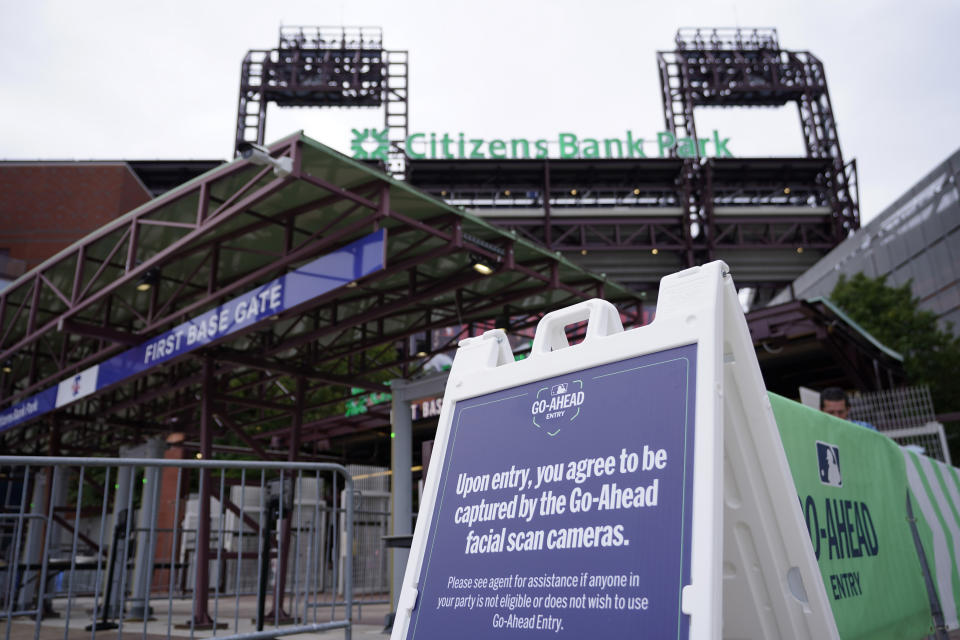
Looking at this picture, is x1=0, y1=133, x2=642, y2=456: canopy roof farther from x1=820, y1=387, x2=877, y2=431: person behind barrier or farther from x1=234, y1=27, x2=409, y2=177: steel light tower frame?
x1=234, y1=27, x2=409, y2=177: steel light tower frame

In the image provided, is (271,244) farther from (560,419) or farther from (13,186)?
(13,186)

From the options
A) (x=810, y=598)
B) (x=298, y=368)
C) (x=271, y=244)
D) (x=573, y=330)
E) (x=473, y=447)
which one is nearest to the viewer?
(x=810, y=598)

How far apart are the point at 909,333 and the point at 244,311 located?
2027cm

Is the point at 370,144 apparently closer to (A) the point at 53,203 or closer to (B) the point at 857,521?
(A) the point at 53,203

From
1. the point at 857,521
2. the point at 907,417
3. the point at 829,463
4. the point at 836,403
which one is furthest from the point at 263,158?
the point at 907,417

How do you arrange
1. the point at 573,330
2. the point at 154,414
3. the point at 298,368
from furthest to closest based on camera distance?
the point at 154,414 → the point at 573,330 → the point at 298,368

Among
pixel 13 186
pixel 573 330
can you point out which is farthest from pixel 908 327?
pixel 13 186

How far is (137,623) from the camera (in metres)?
11.1

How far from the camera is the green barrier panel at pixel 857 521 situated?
360 centimetres

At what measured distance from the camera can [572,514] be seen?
2443mm

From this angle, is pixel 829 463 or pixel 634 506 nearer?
pixel 634 506

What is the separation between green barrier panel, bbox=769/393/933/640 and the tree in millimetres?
17812

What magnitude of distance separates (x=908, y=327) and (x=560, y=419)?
2269 cm

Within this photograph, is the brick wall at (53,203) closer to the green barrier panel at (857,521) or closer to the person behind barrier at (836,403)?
the person behind barrier at (836,403)
